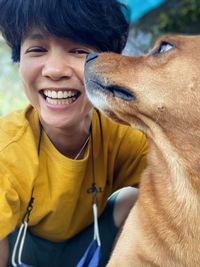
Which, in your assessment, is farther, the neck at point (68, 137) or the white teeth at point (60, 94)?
the neck at point (68, 137)

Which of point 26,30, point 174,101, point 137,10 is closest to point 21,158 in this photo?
point 26,30

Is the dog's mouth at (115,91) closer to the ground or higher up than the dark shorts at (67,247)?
higher up

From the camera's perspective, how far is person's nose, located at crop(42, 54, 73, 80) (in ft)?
7.11

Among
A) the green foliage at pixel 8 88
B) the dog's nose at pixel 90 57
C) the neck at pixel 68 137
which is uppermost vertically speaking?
the dog's nose at pixel 90 57

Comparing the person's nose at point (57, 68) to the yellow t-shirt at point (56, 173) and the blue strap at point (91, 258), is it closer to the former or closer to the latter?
the yellow t-shirt at point (56, 173)

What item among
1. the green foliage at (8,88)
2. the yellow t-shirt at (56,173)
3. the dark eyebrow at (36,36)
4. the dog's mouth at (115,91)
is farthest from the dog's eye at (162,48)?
the green foliage at (8,88)

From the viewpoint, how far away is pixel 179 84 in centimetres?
191

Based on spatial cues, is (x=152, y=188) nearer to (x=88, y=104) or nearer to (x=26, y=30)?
(x=88, y=104)

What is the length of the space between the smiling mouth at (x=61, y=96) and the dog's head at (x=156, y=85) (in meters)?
0.22

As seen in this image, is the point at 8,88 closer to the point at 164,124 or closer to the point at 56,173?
the point at 56,173

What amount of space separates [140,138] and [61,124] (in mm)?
432

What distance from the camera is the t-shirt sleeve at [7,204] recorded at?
2.12m

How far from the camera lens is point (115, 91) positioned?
6.54 feet

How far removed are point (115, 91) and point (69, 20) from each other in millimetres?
401
